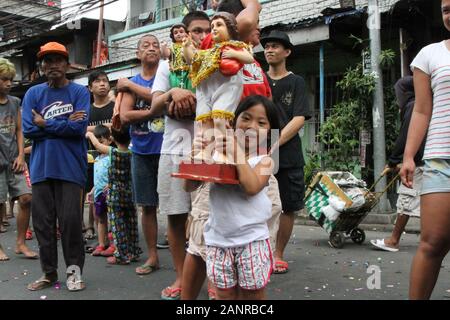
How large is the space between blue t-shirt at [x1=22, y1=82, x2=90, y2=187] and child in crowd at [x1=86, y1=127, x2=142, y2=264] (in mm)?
648

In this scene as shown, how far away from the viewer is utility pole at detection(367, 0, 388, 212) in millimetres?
7891

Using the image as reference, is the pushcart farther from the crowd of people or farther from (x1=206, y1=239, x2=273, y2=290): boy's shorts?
(x1=206, y1=239, x2=273, y2=290): boy's shorts

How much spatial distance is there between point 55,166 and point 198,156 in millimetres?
1849

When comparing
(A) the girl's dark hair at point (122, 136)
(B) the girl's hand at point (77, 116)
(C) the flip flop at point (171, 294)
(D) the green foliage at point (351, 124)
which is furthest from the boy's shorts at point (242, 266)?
(D) the green foliage at point (351, 124)

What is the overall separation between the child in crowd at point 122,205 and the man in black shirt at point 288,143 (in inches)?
56.2

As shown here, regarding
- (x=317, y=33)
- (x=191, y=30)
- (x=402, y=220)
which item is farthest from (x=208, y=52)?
(x=317, y=33)

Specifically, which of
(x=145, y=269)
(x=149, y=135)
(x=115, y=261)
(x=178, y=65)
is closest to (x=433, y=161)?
(x=178, y=65)

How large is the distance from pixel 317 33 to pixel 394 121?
2.01 m

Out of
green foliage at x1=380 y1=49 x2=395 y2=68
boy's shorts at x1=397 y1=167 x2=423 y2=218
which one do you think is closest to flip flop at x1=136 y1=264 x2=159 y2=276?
boy's shorts at x1=397 y1=167 x2=423 y2=218

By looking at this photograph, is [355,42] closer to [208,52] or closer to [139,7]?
[208,52]

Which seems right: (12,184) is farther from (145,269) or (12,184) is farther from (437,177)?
(437,177)

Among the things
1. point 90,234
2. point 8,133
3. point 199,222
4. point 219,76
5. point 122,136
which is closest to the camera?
point 219,76

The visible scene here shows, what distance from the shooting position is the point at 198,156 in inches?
103

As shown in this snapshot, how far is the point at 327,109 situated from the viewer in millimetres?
10281
